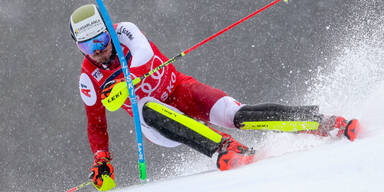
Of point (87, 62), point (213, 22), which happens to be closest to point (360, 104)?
point (87, 62)

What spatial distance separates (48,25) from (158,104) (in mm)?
3335

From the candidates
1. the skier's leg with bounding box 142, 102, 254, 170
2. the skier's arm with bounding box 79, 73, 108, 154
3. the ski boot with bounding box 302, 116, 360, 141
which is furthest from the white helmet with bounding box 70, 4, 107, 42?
the ski boot with bounding box 302, 116, 360, 141

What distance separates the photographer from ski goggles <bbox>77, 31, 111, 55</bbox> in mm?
2223

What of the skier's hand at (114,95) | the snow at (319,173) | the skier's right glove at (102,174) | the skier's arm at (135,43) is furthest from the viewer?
the skier's right glove at (102,174)

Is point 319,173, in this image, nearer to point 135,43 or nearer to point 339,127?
point 339,127

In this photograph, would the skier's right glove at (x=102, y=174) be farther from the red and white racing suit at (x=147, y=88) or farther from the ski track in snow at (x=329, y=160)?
the ski track in snow at (x=329, y=160)

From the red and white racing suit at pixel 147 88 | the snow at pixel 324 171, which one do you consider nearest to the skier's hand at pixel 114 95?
the red and white racing suit at pixel 147 88

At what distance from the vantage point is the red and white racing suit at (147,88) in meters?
2.28

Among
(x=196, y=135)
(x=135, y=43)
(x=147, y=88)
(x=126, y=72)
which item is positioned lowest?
(x=196, y=135)

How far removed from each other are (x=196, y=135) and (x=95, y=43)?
0.78 metres

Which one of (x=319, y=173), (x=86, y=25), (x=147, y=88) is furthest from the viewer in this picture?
(x=147, y=88)

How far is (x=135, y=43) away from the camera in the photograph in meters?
2.26

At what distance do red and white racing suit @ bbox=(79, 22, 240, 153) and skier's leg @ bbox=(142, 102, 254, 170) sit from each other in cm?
26

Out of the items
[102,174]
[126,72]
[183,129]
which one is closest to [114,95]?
[126,72]
